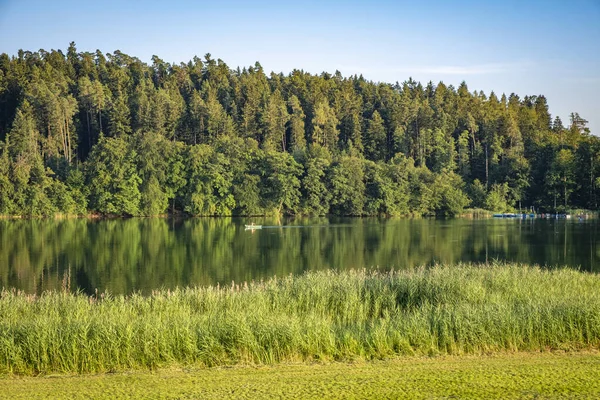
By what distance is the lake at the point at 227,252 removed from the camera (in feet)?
86.3

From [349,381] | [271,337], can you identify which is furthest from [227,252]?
[349,381]

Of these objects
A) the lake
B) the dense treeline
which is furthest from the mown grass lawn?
the dense treeline

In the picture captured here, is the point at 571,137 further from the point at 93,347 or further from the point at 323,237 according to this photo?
the point at 93,347

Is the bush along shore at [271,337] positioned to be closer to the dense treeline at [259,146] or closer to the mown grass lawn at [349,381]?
the mown grass lawn at [349,381]

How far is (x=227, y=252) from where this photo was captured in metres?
36.5

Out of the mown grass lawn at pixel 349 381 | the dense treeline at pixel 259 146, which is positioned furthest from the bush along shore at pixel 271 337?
the dense treeline at pixel 259 146

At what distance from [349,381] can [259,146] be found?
93835 millimetres

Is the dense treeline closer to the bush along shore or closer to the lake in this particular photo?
the lake

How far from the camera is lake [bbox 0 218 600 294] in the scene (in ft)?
86.3

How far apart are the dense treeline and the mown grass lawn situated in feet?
221

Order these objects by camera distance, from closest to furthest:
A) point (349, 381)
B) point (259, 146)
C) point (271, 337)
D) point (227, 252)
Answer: point (349, 381), point (271, 337), point (227, 252), point (259, 146)

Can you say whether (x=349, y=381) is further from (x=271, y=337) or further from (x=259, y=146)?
(x=259, y=146)

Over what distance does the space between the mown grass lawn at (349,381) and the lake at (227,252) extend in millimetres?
13328

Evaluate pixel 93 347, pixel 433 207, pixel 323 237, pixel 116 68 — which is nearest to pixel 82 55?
pixel 116 68
